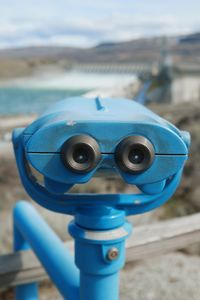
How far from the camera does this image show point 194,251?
209 centimetres

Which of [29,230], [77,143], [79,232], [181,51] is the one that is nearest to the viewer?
[77,143]

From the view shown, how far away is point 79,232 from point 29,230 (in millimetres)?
503

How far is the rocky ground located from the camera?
1.68 m

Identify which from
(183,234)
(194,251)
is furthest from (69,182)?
(194,251)

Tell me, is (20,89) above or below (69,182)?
below

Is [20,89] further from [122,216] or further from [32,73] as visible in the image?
[122,216]

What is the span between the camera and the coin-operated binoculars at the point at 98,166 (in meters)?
0.74

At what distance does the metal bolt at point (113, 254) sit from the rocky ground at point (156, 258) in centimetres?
79

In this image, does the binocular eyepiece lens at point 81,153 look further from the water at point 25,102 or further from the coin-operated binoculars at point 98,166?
the water at point 25,102

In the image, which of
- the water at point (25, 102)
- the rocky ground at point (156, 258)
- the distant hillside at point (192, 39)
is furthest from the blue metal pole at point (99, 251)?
the distant hillside at point (192, 39)

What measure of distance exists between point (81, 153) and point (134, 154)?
86mm

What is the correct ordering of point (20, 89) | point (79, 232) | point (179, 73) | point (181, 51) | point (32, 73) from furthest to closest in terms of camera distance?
1. point (181, 51)
2. point (32, 73)
3. point (20, 89)
4. point (179, 73)
5. point (79, 232)

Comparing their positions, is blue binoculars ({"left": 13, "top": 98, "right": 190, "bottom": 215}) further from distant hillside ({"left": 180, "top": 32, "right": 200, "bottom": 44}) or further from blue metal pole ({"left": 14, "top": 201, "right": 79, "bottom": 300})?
distant hillside ({"left": 180, "top": 32, "right": 200, "bottom": 44})

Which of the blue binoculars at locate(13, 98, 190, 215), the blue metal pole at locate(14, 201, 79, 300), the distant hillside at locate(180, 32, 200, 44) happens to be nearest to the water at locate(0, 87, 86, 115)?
the blue metal pole at locate(14, 201, 79, 300)
